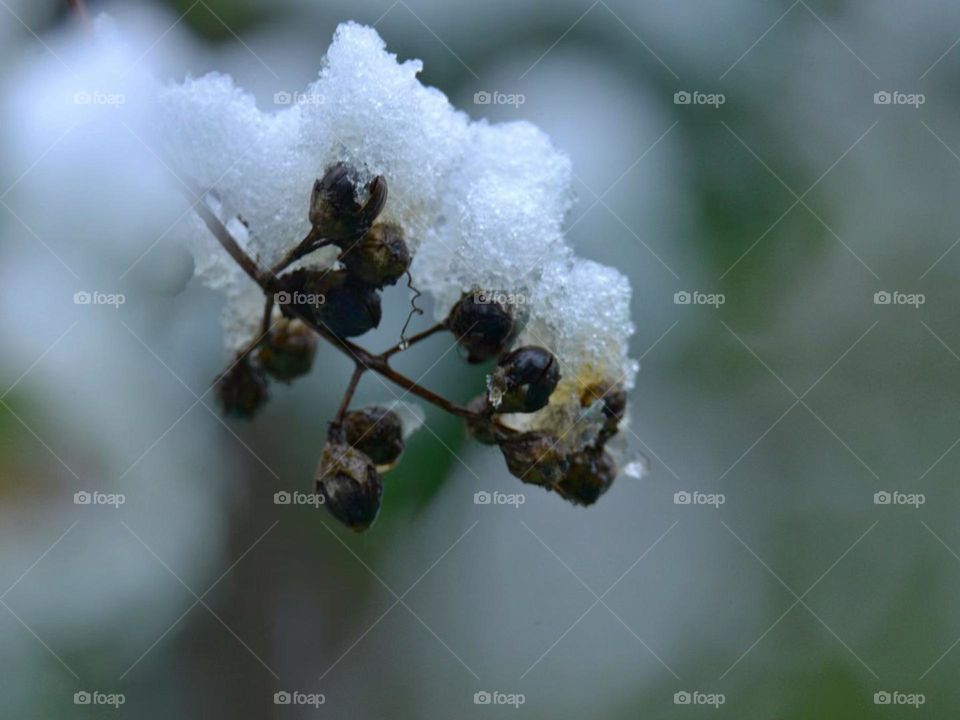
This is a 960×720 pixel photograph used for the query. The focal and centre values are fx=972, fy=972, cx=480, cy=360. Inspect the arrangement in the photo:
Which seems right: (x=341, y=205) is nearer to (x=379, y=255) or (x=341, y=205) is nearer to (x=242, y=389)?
(x=379, y=255)

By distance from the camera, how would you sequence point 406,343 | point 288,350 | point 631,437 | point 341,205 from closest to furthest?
point 341,205
point 406,343
point 288,350
point 631,437

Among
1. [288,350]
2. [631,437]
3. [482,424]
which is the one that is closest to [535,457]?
[482,424]

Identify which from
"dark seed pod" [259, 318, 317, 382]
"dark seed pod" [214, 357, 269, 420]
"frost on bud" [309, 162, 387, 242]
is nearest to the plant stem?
"frost on bud" [309, 162, 387, 242]

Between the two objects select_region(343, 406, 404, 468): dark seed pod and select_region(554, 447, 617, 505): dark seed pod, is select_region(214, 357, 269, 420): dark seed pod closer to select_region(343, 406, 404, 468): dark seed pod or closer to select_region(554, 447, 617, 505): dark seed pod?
select_region(343, 406, 404, 468): dark seed pod

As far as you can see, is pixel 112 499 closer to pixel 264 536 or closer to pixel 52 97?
pixel 264 536

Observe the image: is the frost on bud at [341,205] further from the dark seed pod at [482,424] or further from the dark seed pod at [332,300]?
the dark seed pod at [482,424]

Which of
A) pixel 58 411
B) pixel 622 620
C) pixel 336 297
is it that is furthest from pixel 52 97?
pixel 622 620
